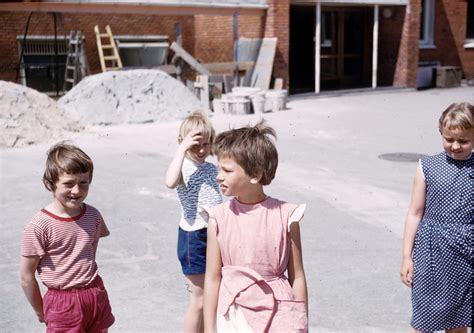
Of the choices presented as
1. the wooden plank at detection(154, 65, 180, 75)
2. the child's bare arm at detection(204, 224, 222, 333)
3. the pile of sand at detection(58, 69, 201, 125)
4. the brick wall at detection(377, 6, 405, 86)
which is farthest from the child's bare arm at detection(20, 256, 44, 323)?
the brick wall at detection(377, 6, 405, 86)

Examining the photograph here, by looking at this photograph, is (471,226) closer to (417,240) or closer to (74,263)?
(417,240)

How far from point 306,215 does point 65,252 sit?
4465 millimetres

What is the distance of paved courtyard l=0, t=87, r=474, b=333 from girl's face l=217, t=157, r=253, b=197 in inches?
75.6

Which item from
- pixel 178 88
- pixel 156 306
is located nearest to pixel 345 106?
pixel 178 88

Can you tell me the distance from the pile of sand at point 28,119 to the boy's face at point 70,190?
30.3 feet

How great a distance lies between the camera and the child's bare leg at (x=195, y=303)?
3637 mm

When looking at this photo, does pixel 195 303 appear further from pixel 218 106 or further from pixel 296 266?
pixel 218 106

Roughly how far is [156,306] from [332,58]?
68.7 feet

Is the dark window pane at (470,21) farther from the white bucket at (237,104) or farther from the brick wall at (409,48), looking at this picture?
the white bucket at (237,104)

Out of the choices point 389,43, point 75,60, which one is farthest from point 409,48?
point 75,60

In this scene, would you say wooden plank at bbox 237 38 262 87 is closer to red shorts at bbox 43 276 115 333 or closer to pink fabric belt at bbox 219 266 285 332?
red shorts at bbox 43 276 115 333

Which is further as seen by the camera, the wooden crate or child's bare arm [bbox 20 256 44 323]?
the wooden crate

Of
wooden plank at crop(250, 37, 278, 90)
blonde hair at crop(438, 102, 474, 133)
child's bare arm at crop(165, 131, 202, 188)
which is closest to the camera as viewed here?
blonde hair at crop(438, 102, 474, 133)

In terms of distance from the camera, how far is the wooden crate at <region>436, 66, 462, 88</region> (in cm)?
2402
